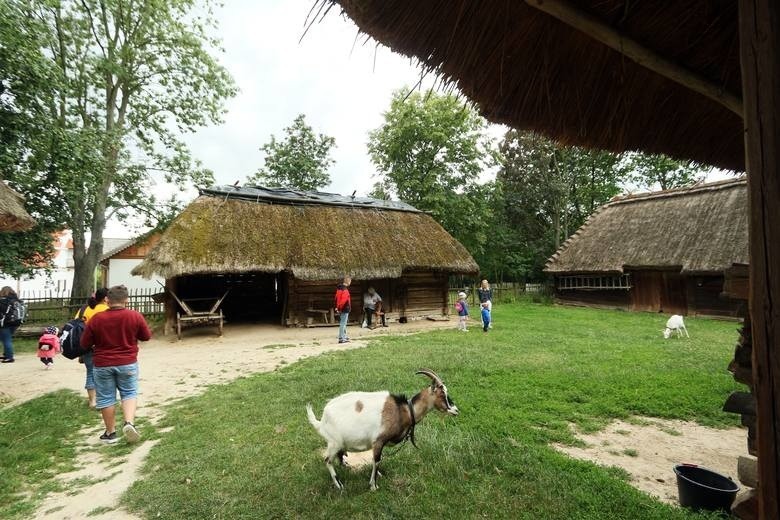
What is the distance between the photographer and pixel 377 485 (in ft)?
10.4

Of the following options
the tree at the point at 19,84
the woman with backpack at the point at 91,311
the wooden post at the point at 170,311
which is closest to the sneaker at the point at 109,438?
the woman with backpack at the point at 91,311

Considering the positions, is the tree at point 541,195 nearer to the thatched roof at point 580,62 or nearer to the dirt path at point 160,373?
the dirt path at point 160,373

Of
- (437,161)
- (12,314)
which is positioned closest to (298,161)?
(437,161)

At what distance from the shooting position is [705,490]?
2.86 meters

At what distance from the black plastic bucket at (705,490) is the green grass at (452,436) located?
0.58 ft

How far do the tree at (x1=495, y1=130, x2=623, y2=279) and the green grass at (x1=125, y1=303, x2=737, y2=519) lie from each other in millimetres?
22151

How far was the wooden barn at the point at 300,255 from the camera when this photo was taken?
12.2 metres

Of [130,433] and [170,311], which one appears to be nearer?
[130,433]

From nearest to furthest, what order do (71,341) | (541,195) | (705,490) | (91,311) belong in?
(705,490)
(71,341)
(91,311)
(541,195)

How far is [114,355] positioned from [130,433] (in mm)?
937

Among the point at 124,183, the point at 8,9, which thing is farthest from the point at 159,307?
the point at 8,9

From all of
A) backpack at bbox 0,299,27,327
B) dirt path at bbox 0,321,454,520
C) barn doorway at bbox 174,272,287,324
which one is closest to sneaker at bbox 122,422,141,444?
dirt path at bbox 0,321,454,520

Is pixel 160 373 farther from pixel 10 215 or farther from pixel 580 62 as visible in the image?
pixel 580 62

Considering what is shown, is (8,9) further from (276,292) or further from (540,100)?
(540,100)
